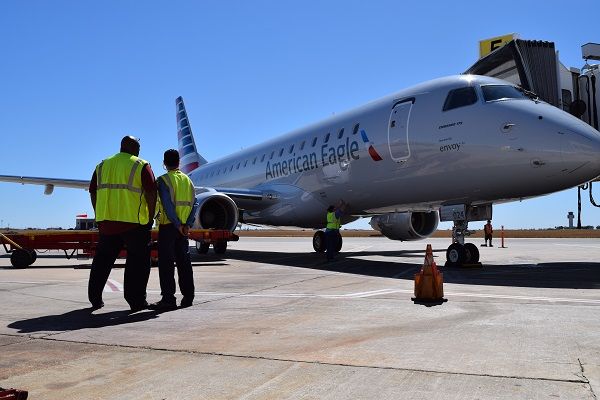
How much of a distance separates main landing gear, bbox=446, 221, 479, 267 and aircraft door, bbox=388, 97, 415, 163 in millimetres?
1727

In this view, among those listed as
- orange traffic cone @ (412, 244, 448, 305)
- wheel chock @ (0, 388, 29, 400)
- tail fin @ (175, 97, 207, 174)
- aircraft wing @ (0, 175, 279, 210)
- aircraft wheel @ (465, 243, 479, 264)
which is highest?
tail fin @ (175, 97, 207, 174)

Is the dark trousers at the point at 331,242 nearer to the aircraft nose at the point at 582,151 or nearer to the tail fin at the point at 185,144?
the aircraft nose at the point at 582,151

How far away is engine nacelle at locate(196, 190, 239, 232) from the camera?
14172 millimetres

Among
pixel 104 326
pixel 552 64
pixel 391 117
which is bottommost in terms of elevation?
pixel 104 326

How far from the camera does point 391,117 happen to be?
11.6m

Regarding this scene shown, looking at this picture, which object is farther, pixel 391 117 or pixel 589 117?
pixel 589 117

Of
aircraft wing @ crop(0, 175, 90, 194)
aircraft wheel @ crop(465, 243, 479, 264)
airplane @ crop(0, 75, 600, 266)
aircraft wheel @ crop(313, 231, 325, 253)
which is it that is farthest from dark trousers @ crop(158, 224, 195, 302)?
aircraft wing @ crop(0, 175, 90, 194)

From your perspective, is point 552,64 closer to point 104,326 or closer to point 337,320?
point 337,320

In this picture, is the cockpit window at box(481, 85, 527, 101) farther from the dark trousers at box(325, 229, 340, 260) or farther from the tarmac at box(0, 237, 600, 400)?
the dark trousers at box(325, 229, 340, 260)

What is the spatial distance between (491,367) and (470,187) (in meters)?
7.32

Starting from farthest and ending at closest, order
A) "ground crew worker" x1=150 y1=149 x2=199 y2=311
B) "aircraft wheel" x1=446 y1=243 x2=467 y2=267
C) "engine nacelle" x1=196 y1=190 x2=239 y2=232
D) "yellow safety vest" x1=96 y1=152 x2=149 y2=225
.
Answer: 1. "engine nacelle" x1=196 y1=190 x2=239 y2=232
2. "aircraft wheel" x1=446 y1=243 x2=467 y2=267
3. "ground crew worker" x1=150 y1=149 x2=199 y2=311
4. "yellow safety vest" x1=96 y1=152 x2=149 y2=225

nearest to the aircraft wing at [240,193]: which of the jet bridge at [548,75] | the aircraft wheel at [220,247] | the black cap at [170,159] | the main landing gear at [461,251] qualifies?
the aircraft wheel at [220,247]

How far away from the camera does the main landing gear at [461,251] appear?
10.3m

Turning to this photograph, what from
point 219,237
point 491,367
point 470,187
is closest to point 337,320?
point 491,367
